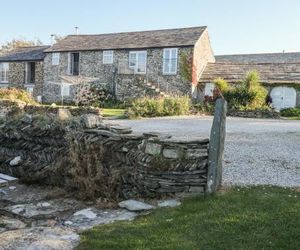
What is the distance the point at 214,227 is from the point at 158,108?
58.2 ft

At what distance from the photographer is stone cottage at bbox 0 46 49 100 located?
1551 inches

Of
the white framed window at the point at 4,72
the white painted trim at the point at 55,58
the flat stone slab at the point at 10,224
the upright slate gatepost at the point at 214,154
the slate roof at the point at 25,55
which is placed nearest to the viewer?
the flat stone slab at the point at 10,224

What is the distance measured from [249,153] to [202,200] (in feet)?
12.7

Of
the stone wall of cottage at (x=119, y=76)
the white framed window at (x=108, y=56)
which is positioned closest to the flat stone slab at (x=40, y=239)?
the stone wall of cottage at (x=119, y=76)

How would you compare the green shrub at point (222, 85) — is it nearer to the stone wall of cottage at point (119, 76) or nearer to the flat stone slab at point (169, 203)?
the stone wall of cottage at point (119, 76)

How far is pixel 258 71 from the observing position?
103ft

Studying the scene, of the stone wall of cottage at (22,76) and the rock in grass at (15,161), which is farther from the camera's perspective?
the stone wall of cottage at (22,76)

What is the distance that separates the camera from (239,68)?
32.3 m

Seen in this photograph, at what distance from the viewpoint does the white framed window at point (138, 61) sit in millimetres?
33281

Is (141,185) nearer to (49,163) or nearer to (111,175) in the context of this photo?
(111,175)

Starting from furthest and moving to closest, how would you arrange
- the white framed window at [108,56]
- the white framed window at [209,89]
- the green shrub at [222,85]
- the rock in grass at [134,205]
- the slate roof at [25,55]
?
the slate roof at [25,55], the white framed window at [108,56], the white framed window at [209,89], the green shrub at [222,85], the rock in grass at [134,205]

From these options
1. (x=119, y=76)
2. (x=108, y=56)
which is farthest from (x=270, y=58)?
(x=108, y=56)

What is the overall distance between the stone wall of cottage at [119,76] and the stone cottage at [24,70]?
52.8 inches

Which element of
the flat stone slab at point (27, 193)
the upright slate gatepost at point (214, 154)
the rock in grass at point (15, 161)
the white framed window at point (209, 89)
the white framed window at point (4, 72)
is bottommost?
the flat stone slab at point (27, 193)
